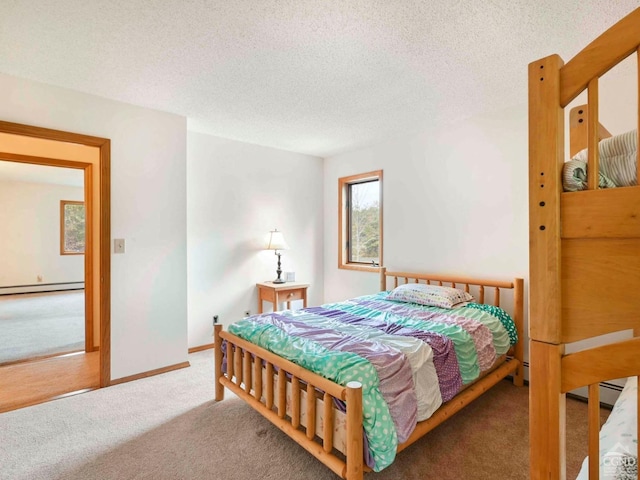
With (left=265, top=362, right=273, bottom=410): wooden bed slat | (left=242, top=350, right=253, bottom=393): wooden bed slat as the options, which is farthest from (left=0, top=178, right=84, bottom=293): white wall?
(left=265, top=362, right=273, bottom=410): wooden bed slat

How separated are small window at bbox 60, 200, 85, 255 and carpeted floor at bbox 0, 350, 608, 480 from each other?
5.92m

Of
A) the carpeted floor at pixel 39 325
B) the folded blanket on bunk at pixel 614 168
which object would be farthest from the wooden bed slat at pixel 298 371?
the carpeted floor at pixel 39 325

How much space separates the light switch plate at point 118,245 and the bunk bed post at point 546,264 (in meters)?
3.02

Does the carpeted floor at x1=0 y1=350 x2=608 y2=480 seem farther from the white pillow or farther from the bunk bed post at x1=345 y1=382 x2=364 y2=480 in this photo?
the white pillow

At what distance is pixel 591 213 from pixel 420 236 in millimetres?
2888

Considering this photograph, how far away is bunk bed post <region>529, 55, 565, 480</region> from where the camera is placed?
0.78m

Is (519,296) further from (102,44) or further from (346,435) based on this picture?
(102,44)

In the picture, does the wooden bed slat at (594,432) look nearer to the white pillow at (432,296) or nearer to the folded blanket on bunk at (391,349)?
the folded blanket on bunk at (391,349)

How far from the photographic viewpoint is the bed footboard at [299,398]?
140 centimetres

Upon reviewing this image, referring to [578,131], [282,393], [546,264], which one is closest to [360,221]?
[282,393]

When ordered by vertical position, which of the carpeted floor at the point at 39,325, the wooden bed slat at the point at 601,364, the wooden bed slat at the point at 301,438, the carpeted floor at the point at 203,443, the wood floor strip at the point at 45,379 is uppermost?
the wooden bed slat at the point at 601,364

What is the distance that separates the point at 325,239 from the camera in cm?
482

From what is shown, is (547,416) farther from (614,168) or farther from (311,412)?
(311,412)

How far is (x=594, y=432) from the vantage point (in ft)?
2.47
